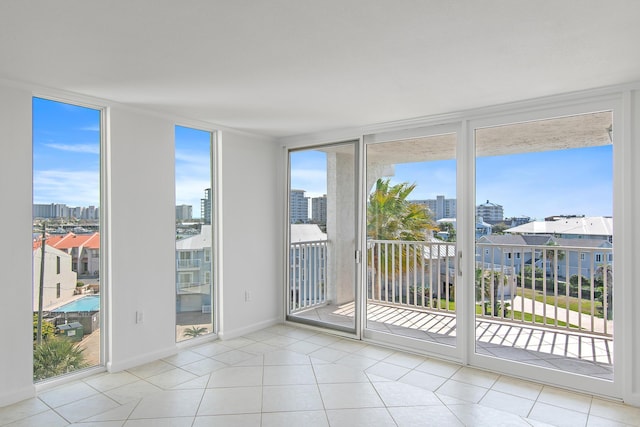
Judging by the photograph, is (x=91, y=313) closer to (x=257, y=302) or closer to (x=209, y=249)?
(x=209, y=249)

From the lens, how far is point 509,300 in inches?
159

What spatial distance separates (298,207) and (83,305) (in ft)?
8.51

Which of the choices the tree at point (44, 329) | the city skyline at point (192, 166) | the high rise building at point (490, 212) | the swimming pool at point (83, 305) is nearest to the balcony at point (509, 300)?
the high rise building at point (490, 212)

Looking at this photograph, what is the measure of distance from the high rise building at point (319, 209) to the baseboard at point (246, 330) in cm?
142

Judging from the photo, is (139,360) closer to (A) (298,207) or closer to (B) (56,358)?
(B) (56,358)

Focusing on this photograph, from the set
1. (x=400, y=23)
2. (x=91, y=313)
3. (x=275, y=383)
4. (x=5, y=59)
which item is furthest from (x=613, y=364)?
(x=5, y=59)

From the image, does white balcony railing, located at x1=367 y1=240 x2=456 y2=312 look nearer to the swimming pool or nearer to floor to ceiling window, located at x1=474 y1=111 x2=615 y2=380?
floor to ceiling window, located at x1=474 y1=111 x2=615 y2=380

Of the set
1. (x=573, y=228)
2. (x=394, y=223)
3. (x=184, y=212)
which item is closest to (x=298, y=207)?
(x=394, y=223)

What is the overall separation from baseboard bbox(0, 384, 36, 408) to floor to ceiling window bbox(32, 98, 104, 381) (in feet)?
0.62

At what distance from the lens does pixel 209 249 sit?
14.6ft

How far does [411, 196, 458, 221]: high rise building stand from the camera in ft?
12.7

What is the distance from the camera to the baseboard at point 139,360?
136 inches

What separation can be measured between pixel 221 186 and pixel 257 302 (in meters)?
1.51

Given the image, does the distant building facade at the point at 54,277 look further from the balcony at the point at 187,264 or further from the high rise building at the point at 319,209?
the high rise building at the point at 319,209
